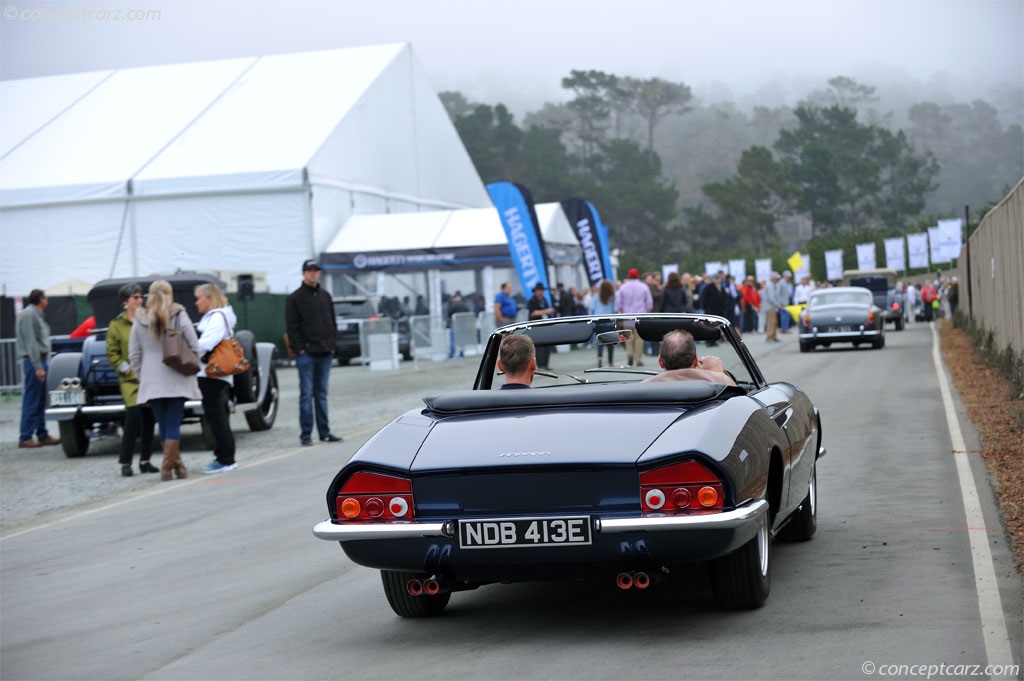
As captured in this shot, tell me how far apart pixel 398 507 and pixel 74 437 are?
10.5m

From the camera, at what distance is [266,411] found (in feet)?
54.1

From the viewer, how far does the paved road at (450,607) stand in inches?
189

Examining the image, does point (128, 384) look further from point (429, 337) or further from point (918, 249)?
point (918, 249)

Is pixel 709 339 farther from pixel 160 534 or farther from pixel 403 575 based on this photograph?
pixel 160 534

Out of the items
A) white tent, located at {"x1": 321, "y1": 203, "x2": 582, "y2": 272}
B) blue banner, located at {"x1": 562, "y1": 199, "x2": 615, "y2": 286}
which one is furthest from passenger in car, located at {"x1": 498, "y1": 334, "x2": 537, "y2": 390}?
blue banner, located at {"x1": 562, "y1": 199, "x2": 615, "y2": 286}

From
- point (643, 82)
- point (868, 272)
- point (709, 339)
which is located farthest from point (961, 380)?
point (643, 82)

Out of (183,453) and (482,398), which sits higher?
(482,398)

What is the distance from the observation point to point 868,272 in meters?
44.8

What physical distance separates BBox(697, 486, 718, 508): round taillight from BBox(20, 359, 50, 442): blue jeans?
12.7m

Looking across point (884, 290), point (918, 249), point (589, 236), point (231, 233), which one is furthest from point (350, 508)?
point (918, 249)

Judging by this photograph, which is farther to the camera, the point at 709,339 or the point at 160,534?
the point at 160,534

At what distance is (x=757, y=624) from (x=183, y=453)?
10293 millimetres

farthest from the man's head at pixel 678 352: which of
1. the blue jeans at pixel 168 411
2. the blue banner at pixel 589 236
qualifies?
the blue banner at pixel 589 236

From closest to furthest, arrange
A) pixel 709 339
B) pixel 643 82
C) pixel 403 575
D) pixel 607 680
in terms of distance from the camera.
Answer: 1. pixel 607 680
2. pixel 403 575
3. pixel 709 339
4. pixel 643 82
